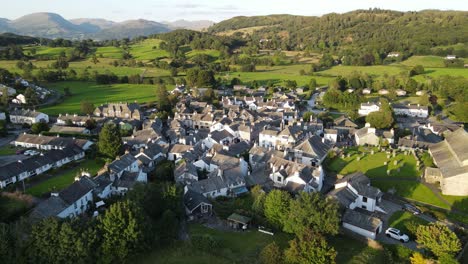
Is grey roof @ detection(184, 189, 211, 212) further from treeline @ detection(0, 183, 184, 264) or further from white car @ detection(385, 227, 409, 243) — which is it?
white car @ detection(385, 227, 409, 243)

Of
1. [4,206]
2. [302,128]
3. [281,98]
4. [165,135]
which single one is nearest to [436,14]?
[281,98]

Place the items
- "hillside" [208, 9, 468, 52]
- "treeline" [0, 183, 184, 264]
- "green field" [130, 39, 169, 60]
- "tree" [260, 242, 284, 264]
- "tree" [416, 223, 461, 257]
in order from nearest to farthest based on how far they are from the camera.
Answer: "treeline" [0, 183, 184, 264]
"tree" [260, 242, 284, 264]
"tree" [416, 223, 461, 257]
"green field" [130, 39, 169, 60]
"hillside" [208, 9, 468, 52]

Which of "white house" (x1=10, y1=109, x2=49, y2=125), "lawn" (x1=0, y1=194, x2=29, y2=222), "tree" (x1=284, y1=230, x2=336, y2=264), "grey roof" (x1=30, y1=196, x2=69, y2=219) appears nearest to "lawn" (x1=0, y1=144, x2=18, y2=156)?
"white house" (x1=10, y1=109, x2=49, y2=125)

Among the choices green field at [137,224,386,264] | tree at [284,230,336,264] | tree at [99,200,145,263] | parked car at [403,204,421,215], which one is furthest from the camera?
parked car at [403,204,421,215]

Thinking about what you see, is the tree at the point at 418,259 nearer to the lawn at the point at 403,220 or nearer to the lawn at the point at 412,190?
the lawn at the point at 403,220

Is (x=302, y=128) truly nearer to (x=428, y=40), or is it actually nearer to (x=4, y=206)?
(x=4, y=206)

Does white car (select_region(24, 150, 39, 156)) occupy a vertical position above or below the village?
below
